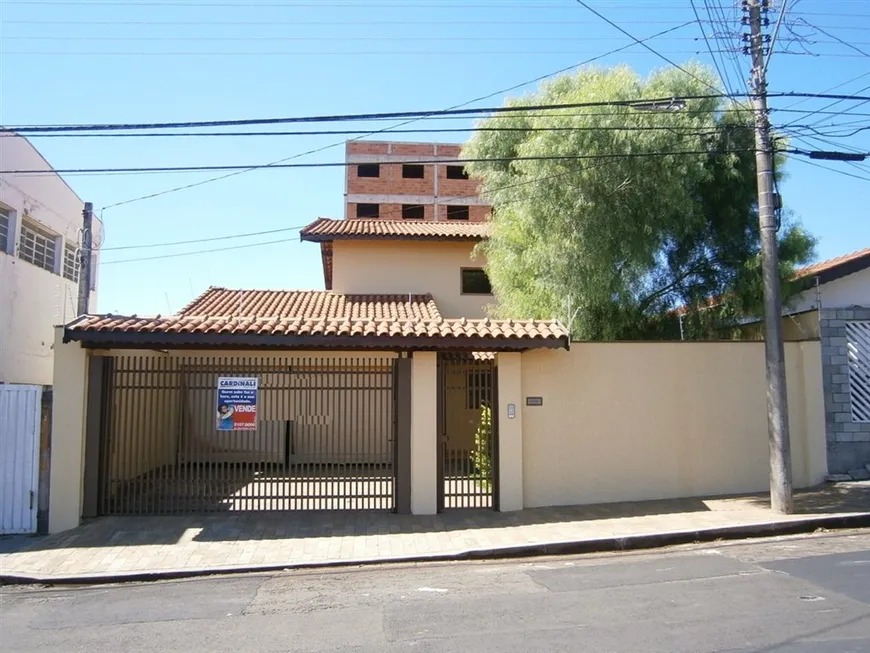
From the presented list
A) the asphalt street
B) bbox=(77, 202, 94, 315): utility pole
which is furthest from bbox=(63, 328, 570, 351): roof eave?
bbox=(77, 202, 94, 315): utility pole

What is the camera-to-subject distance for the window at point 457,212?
4519cm

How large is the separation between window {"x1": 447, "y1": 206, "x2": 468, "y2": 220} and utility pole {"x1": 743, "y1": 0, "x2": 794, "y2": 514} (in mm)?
35042

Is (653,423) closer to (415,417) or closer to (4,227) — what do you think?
(415,417)

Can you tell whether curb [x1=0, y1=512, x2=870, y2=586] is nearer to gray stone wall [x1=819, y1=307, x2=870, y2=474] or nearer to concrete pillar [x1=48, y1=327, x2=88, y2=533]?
concrete pillar [x1=48, y1=327, x2=88, y2=533]

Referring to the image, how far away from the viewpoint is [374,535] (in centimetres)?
941

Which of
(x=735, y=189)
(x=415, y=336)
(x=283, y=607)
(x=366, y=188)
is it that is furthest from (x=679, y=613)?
(x=366, y=188)

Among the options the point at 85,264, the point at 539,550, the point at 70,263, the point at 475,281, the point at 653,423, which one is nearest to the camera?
the point at 539,550

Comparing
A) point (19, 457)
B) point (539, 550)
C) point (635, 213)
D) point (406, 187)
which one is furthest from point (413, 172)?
point (539, 550)

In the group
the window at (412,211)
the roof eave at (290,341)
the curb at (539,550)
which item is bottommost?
the curb at (539,550)

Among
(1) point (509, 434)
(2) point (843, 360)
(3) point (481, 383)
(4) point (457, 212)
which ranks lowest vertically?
(1) point (509, 434)

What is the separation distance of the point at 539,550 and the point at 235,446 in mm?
5143

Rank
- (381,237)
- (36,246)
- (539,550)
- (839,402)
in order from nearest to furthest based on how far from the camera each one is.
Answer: (539,550) → (839,402) → (36,246) → (381,237)

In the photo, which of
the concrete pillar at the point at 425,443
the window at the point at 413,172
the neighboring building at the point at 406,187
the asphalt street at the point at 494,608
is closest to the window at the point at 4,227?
the asphalt street at the point at 494,608

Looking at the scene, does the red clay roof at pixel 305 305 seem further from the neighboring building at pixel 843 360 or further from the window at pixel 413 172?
the window at pixel 413 172
